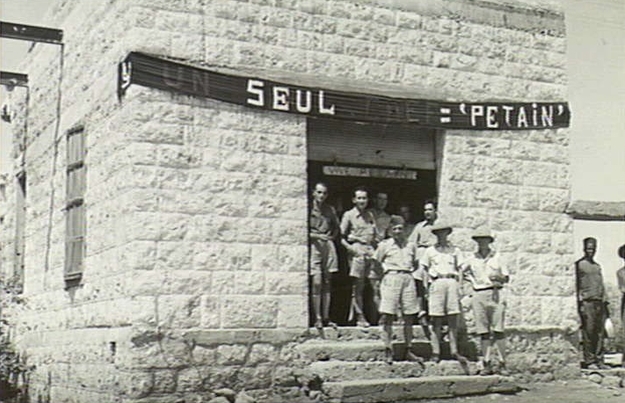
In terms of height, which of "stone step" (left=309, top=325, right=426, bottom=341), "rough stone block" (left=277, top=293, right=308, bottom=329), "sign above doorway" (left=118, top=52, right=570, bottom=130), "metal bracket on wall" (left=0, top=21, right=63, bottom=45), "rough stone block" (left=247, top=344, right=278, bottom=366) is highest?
"metal bracket on wall" (left=0, top=21, right=63, bottom=45)

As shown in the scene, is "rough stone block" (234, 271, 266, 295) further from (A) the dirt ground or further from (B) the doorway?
(A) the dirt ground

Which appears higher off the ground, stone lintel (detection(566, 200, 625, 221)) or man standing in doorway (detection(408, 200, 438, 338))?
stone lintel (detection(566, 200, 625, 221))

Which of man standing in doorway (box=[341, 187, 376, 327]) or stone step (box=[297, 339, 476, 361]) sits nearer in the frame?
stone step (box=[297, 339, 476, 361])

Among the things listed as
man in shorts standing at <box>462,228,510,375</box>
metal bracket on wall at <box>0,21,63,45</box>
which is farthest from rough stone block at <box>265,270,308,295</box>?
metal bracket on wall at <box>0,21,63,45</box>

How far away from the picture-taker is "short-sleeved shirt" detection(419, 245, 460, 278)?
10625 mm

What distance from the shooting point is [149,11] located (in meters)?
10.3

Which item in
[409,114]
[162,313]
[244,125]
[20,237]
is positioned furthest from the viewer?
[20,237]

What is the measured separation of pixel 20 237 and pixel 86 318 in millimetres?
5120

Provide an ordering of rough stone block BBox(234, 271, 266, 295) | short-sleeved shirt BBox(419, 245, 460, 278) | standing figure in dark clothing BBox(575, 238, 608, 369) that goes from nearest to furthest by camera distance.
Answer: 1. rough stone block BBox(234, 271, 266, 295)
2. short-sleeved shirt BBox(419, 245, 460, 278)
3. standing figure in dark clothing BBox(575, 238, 608, 369)

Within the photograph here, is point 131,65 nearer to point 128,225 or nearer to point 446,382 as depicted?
point 128,225

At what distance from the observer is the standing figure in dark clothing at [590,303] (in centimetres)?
1285

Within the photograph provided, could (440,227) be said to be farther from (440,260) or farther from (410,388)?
(410,388)

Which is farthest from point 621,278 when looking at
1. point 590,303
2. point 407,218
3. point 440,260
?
point 440,260

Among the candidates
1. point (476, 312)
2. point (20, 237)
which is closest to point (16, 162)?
point (20, 237)
